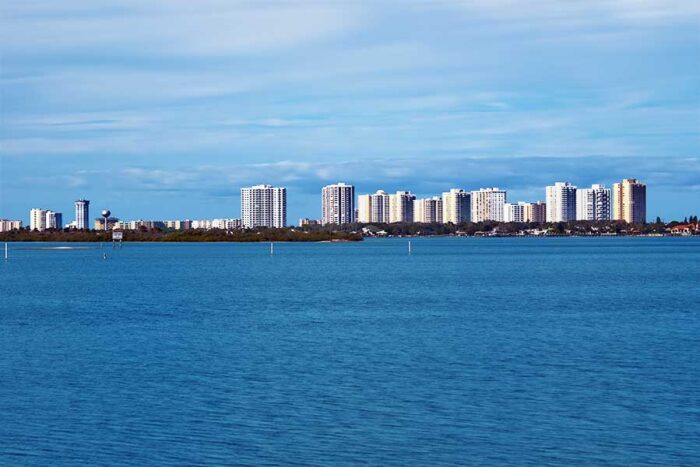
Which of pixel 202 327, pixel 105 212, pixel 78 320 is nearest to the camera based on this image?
pixel 202 327

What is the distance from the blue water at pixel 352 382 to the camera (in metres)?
15.1

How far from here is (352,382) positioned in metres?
20.4

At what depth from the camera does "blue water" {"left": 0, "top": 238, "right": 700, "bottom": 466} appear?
1506cm

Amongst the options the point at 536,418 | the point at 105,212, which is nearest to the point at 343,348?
the point at 536,418

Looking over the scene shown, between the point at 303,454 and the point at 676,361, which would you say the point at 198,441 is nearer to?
the point at 303,454

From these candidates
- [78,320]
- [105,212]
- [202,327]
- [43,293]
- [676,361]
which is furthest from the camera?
[105,212]

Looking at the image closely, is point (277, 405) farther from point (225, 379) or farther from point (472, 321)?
point (472, 321)

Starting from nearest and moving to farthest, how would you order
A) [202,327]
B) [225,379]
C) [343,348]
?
[225,379], [343,348], [202,327]

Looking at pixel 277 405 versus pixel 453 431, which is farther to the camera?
pixel 277 405

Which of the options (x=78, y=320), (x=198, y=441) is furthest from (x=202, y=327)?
(x=198, y=441)

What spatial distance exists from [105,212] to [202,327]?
142 metres

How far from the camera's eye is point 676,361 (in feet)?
75.8

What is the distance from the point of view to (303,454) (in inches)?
575

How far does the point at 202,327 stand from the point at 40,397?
13.1 m
